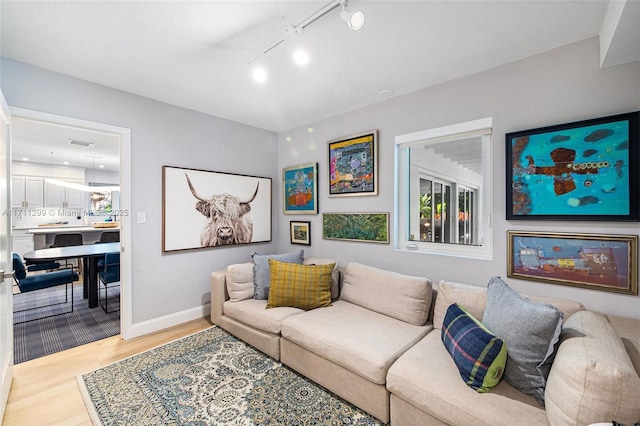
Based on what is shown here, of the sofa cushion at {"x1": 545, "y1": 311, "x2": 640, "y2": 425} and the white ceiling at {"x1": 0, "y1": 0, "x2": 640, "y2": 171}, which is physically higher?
the white ceiling at {"x1": 0, "y1": 0, "x2": 640, "y2": 171}

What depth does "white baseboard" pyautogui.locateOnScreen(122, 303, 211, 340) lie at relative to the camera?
2752mm

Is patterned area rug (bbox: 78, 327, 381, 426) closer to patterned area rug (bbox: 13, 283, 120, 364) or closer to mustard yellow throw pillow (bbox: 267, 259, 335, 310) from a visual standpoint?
mustard yellow throw pillow (bbox: 267, 259, 335, 310)

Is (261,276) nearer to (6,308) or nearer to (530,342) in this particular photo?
(6,308)

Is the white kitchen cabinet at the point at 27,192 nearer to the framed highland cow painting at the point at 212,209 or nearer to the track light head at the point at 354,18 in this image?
the framed highland cow painting at the point at 212,209

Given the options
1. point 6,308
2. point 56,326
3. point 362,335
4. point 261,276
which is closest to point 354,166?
point 261,276

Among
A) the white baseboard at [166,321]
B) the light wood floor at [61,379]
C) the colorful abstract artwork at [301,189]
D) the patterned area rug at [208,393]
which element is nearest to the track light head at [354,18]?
the colorful abstract artwork at [301,189]

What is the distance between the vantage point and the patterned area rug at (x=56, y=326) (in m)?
2.57

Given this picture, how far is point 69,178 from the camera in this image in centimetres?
648

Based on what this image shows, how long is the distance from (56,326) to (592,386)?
443cm

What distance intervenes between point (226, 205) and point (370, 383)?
257 cm

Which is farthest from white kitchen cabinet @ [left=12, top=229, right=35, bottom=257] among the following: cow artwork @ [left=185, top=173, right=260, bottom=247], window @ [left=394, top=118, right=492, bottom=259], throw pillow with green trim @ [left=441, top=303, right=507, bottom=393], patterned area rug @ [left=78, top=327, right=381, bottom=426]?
throw pillow with green trim @ [left=441, top=303, right=507, bottom=393]

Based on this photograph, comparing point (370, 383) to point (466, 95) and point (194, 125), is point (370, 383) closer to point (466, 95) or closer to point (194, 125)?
point (466, 95)

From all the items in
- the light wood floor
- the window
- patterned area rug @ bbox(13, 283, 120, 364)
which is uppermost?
the window

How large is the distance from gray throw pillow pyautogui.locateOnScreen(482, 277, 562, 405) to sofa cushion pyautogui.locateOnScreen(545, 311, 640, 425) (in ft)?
0.31
